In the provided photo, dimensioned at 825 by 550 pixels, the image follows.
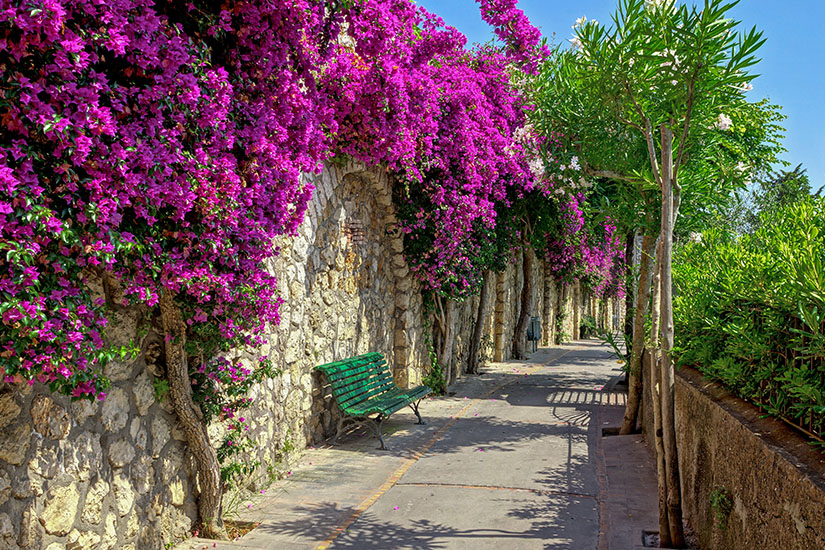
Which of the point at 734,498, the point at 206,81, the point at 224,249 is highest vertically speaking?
the point at 206,81

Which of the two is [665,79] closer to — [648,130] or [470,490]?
[648,130]

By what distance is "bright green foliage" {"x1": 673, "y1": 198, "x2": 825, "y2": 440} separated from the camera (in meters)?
2.38

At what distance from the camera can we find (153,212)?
10.7 feet

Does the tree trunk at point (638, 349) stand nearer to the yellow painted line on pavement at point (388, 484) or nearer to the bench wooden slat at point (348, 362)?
the yellow painted line on pavement at point (388, 484)

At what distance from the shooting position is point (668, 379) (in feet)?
13.2

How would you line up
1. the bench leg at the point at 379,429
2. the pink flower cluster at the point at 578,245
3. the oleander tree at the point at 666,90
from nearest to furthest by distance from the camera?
the oleander tree at the point at 666,90
the bench leg at the point at 379,429
the pink flower cluster at the point at 578,245

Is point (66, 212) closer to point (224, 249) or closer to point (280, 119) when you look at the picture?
point (224, 249)

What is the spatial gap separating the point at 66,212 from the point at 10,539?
1499 mm

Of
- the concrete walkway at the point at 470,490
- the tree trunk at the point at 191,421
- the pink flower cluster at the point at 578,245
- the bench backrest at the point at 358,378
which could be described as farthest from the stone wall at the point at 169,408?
the pink flower cluster at the point at 578,245

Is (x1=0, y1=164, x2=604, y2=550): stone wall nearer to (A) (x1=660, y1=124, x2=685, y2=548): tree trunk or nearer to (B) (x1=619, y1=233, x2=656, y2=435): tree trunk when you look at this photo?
(A) (x1=660, y1=124, x2=685, y2=548): tree trunk

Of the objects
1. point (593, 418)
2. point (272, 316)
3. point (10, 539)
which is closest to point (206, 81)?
point (272, 316)

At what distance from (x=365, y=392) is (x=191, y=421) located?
130 inches

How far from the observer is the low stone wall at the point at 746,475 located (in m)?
2.20

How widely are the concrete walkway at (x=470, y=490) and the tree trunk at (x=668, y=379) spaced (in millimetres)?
360
